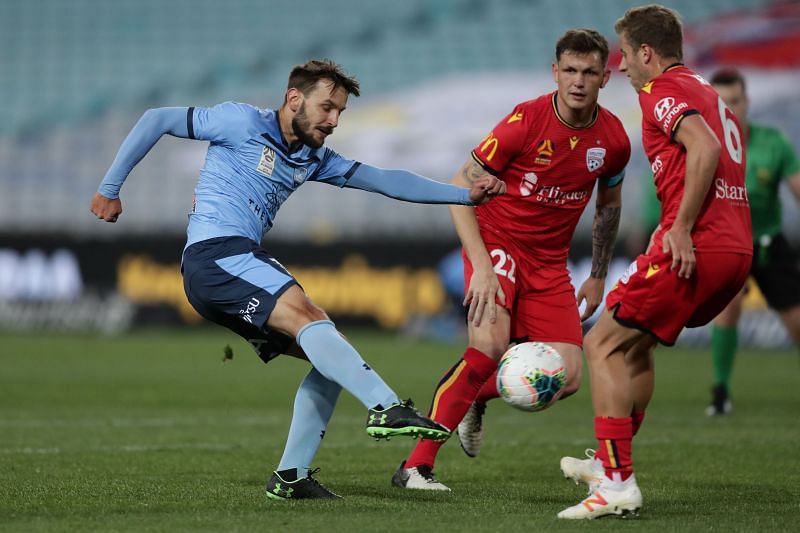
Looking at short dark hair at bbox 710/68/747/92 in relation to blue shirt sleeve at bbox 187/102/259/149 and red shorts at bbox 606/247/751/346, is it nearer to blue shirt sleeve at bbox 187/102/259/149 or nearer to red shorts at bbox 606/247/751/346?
red shorts at bbox 606/247/751/346

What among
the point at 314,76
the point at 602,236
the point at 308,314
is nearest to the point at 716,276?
the point at 602,236

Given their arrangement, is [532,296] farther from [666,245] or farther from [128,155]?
[128,155]

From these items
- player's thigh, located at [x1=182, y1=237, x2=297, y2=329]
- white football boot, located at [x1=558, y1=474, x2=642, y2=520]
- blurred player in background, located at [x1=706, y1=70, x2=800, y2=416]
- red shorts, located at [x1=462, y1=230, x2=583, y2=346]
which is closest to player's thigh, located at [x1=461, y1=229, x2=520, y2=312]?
red shorts, located at [x1=462, y1=230, x2=583, y2=346]

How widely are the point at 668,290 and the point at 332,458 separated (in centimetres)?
275

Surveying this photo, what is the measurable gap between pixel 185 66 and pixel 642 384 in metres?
21.9

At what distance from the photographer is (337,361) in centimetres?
505

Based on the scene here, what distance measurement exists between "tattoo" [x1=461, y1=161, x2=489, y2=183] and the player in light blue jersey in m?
0.37

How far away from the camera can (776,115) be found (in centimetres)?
2186

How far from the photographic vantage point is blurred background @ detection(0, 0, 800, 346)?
1852 cm

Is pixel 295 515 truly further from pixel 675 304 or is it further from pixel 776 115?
pixel 776 115

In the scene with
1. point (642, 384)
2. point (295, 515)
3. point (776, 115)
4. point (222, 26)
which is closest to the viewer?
point (295, 515)

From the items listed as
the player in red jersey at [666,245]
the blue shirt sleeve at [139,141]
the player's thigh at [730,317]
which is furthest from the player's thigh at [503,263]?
the player's thigh at [730,317]

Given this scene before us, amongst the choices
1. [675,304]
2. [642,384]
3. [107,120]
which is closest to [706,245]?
[675,304]

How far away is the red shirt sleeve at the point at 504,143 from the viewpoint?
5.98 m
